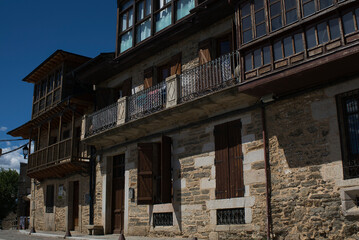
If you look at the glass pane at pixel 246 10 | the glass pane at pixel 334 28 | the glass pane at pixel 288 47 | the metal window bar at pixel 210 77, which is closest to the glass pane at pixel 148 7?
the metal window bar at pixel 210 77

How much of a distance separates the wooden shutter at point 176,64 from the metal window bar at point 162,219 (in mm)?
4668

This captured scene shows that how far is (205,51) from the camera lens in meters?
12.4

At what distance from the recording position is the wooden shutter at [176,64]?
43.8 feet

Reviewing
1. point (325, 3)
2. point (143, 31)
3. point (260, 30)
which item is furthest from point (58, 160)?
point (325, 3)

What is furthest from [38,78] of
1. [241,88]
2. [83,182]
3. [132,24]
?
[241,88]

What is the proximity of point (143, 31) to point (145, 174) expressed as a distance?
5409 millimetres

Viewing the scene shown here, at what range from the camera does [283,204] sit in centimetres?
935

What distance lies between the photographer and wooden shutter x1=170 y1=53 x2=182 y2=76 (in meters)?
13.4

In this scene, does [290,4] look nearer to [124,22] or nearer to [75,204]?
[124,22]

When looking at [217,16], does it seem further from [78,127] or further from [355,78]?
[78,127]

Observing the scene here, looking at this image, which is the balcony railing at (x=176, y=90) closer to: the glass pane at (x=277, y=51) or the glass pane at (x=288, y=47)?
the glass pane at (x=277, y=51)

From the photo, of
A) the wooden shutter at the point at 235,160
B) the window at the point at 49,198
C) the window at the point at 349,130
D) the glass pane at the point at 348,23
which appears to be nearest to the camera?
the glass pane at the point at 348,23

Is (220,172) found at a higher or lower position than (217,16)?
lower

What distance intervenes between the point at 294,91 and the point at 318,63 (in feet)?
4.70
